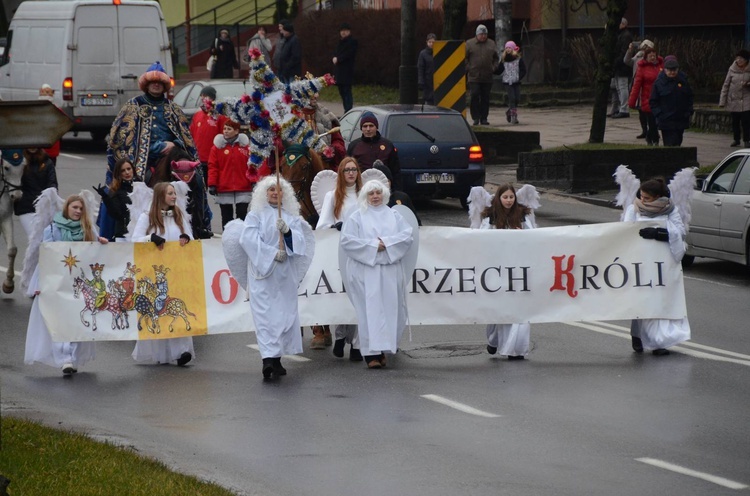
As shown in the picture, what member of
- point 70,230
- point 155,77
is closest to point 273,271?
point 70,230

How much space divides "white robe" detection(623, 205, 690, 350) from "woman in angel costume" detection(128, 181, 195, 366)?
388cm

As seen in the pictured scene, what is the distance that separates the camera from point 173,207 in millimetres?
12297

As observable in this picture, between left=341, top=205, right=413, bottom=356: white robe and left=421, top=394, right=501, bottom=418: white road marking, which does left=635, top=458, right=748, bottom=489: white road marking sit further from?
left=341, top=205, right=413, bottom=356: white robe

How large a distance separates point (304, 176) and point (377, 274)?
1904mm

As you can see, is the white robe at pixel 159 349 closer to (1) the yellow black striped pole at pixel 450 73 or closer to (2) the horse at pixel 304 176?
(2) the horse at pixel 304 176

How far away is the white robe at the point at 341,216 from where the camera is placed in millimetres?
12430

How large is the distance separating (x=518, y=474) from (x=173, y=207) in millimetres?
4886

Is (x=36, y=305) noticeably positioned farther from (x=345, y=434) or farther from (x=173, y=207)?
(x=345, y=434)

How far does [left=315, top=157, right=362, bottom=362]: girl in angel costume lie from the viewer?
1241 cm

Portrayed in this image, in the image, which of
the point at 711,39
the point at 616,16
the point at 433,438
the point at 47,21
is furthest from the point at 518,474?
the point at 711,39

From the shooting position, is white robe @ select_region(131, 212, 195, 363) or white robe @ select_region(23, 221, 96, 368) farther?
white robe @ select_region(131, 212, 195, 363)

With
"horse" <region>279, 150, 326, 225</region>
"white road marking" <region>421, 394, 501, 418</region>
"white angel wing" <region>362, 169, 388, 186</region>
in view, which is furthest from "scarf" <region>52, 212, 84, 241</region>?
"white road marking" <region>421, 394, 501, 418</region>

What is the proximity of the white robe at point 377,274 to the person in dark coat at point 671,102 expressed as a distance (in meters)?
13.8

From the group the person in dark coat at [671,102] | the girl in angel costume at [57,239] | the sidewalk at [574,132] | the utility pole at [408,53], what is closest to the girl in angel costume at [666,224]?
the girl in angel costume at [57,239]
